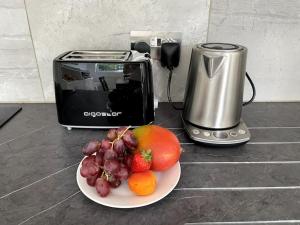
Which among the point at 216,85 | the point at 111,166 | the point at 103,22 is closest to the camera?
the point at 111,166

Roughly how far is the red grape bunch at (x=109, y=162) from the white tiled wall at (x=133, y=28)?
390 mm

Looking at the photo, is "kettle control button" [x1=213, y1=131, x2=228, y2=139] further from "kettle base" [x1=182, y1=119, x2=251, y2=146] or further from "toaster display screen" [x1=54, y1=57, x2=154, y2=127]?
"toaster display screen" [x1=54, y1=57, x2=154, y2=127]

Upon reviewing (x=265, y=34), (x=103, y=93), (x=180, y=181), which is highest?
(x=265, y=34)

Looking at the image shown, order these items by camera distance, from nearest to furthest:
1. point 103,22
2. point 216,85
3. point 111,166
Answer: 1. point 111,166
2. point 216,85
3. point 103,22

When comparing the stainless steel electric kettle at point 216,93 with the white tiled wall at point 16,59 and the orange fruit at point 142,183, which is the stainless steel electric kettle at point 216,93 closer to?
the orange fruit at point 142,183

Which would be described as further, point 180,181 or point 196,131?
point 196,131

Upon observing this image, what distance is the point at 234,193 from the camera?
1.58ft

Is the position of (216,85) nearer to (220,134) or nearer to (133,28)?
(220,134)

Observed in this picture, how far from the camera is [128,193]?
47cm

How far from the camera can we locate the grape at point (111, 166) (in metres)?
0.43

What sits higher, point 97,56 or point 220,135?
point 97,56

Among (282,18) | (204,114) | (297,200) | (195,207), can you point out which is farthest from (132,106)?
(282,18)

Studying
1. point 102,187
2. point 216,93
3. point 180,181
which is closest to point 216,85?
point 216,93

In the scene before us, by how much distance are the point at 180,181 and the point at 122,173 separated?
13 centimetres
